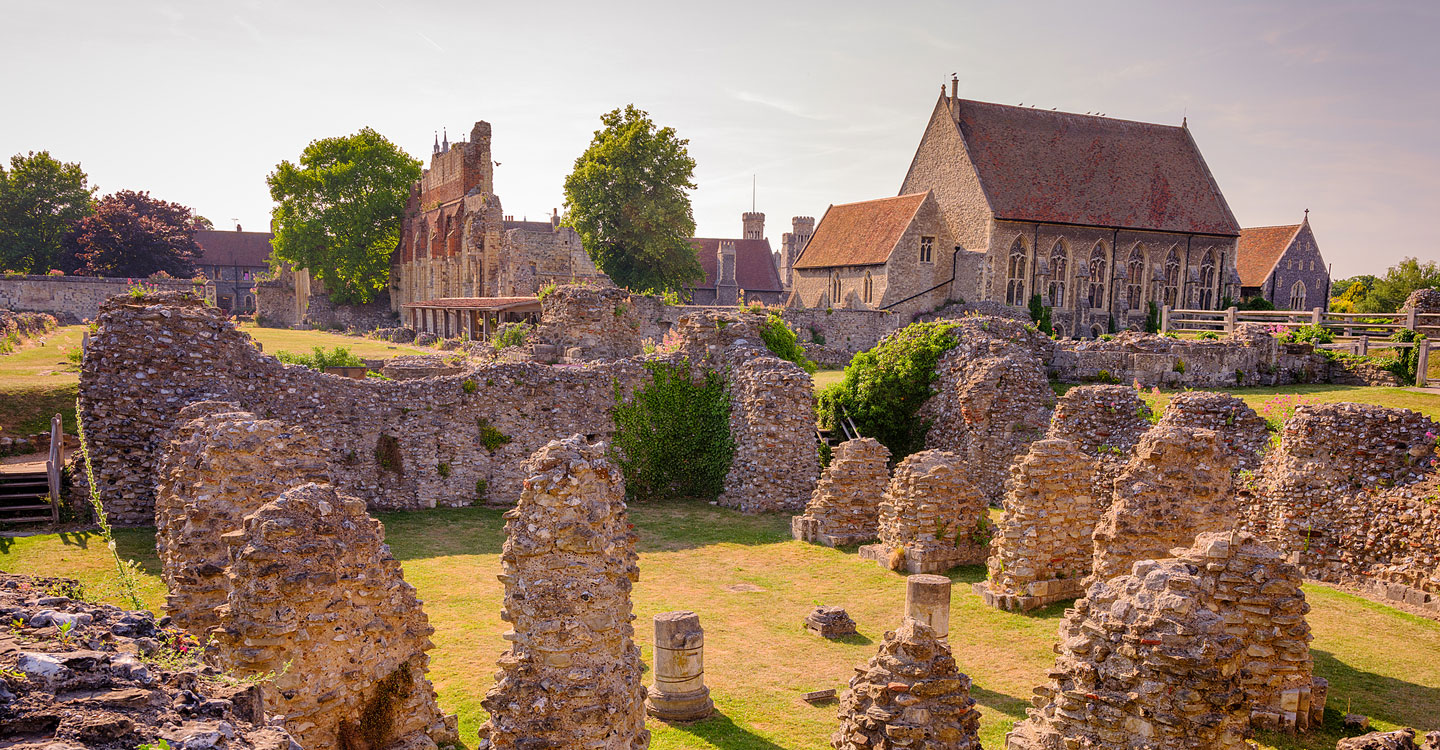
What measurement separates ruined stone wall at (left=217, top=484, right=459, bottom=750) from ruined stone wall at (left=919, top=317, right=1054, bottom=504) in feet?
42.3

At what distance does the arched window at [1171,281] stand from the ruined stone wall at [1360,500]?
32556mm

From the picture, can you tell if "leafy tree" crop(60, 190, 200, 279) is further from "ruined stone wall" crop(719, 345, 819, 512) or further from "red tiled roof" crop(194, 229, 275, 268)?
"ruined stone wall" crop(719, 345, 819, 512)

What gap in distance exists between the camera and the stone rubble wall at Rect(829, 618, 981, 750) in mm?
6234

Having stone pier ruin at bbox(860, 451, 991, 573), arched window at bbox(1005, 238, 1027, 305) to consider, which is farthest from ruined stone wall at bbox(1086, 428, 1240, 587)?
arched window at bbox(1005, 238, 1027, 305)

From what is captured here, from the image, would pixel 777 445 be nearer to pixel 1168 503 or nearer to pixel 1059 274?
pixel 1168 503

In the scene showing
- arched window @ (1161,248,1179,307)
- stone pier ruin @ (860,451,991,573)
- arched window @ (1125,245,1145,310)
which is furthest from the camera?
arched window @ (1161,248,1179,307)

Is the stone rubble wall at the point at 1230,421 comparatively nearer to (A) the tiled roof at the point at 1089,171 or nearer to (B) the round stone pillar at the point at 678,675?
(B) the round stone pillar at the point at 678,675

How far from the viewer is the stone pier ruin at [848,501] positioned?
14406 mm

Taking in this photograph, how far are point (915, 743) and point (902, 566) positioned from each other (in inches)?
262

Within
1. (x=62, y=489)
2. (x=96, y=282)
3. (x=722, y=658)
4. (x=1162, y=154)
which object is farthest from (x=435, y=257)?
(x=722, y=658)

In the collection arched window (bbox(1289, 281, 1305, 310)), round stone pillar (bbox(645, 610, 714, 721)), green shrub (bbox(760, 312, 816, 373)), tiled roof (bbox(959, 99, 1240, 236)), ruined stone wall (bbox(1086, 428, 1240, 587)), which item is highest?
tiled roof (bbox(959, 99, 1240, 236))

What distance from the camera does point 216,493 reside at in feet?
25.8

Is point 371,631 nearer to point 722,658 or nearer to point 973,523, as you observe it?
point 722,658

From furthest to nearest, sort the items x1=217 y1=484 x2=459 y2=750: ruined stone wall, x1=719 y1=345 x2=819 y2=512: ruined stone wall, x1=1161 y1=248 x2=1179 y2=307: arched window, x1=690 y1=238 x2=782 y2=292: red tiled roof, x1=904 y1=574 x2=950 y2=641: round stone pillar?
x1=690 y1=238 x2=782 y2=292: red tiled roof < x1=1161 y1=248 x2=1179 y2=307: arched window < x1=719 y1=345 x2=819 y2=512: ruined stone wall < x1=904 y1=574 x2=950 y2=641: round stone pillar < x1=217 y1=484 x2=459 y2=750: ruined stone wall
